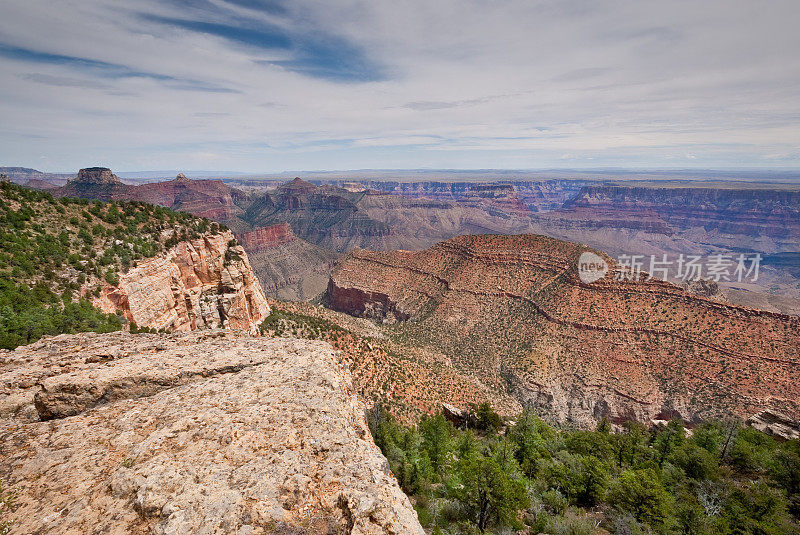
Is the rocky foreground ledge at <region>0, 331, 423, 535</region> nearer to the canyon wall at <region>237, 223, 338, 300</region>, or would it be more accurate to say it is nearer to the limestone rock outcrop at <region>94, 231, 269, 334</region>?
the limestone rock outcrop at <region>94, 231, 269, 334</region>

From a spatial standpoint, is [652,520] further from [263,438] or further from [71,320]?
[71,320]

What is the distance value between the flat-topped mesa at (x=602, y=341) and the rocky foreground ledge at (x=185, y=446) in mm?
54829

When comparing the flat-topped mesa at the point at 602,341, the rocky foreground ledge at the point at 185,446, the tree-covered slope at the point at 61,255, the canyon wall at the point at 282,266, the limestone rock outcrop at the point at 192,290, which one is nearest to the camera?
the rocky foreground ledge at the point at 185,446

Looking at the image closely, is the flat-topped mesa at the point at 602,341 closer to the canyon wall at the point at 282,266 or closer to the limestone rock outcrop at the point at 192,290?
the limestone rock outcrop at the point at 192,290

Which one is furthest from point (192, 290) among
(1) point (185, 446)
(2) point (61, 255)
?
(1) point (185, 446)

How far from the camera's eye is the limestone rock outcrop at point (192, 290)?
2439 centimetres

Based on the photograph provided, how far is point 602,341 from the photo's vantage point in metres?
60.1

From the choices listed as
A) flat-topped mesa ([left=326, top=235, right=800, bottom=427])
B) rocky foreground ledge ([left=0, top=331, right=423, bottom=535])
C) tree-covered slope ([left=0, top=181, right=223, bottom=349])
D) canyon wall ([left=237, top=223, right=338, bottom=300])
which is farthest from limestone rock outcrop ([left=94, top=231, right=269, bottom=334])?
canyon wall ([left=237, top=223, right=338, bottom=300])

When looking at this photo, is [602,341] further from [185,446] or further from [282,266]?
[282,266]

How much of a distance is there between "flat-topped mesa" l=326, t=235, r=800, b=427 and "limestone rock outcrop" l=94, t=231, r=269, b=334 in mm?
42200

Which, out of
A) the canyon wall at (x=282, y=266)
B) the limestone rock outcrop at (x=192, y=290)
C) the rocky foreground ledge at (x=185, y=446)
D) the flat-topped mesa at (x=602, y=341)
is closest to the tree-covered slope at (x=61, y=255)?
the limestone rock outcrop at (x=192, y=290)

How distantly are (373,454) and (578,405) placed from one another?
5908cm

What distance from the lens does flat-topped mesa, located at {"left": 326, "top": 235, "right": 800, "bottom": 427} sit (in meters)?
50.1

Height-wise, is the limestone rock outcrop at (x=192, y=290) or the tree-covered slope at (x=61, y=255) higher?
the tree-covered slope at (x=61, y=255)
